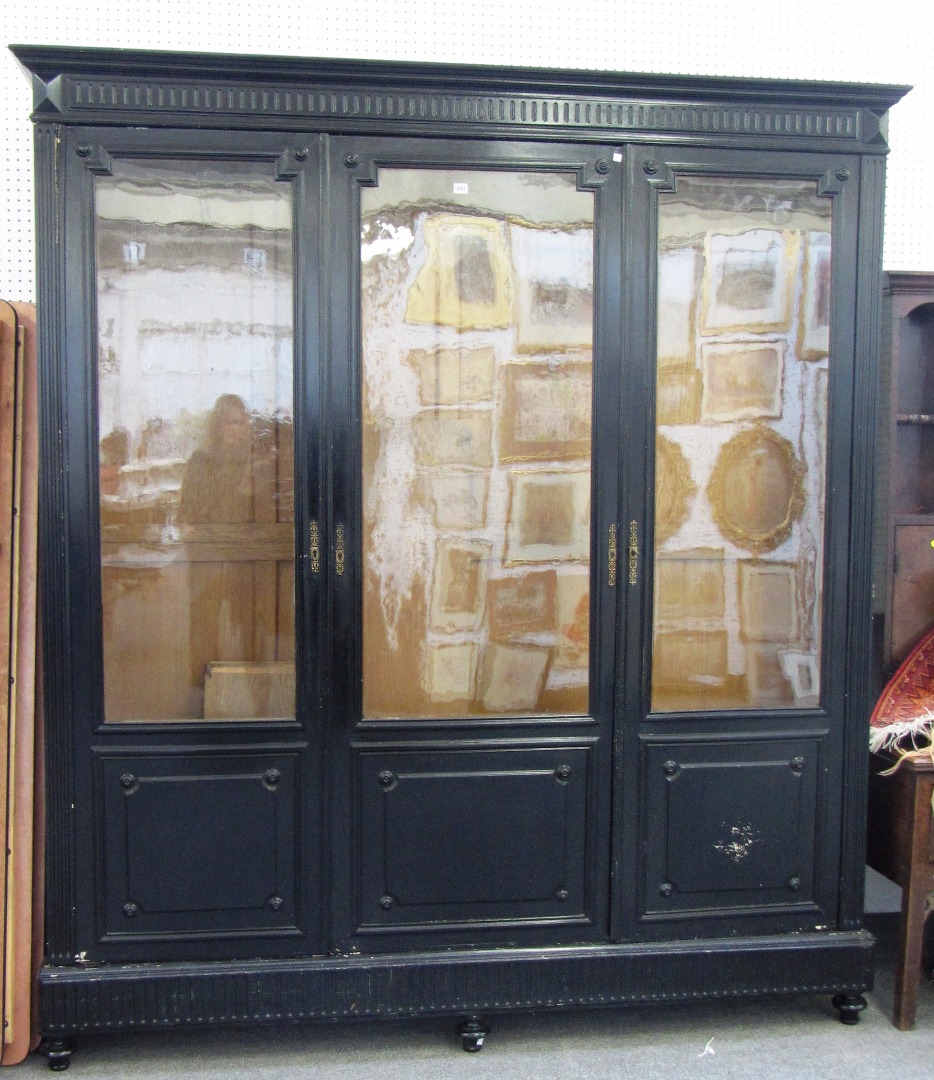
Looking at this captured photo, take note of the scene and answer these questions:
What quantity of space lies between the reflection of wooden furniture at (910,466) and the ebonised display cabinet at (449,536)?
0.44m

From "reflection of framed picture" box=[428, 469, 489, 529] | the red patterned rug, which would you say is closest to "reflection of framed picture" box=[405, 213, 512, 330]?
"reflection of framed picture" box=[428, 469, 489, 529]

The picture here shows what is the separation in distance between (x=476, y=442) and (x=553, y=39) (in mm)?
1537

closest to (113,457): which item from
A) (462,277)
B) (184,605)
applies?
(184,605)

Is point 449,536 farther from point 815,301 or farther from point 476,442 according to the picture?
point 815,301

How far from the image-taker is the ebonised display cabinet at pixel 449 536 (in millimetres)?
2348

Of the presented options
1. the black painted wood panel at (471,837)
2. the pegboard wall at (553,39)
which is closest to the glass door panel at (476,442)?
the black painted wood panel at (471,837)

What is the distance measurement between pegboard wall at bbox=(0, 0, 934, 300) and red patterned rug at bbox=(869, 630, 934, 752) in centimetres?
143

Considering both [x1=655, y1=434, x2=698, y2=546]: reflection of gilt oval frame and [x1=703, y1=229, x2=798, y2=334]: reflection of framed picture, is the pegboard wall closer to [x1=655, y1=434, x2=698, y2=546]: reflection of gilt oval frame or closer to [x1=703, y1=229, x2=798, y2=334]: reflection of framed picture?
[x1=703, y1=229, x2=798, y2=334]: reflection of framed picture

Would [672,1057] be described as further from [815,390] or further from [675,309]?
[675,309]

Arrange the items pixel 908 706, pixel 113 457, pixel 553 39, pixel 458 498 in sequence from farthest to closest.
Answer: pixel 553 39 → pixel 908 706 → pixel 458 498 → pixel 113 457

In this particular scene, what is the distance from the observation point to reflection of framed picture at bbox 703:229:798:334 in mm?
2498

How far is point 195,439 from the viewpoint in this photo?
2.41 metres

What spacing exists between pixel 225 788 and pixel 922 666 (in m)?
2.17

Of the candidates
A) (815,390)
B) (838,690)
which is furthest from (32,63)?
(838,690)
